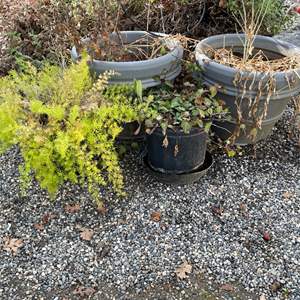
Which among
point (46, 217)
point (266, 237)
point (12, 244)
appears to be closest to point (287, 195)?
point (266, 237)

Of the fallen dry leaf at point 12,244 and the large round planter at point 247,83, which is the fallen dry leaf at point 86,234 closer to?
the fallen dry leaf at point 12,244

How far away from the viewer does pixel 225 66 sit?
119 inches

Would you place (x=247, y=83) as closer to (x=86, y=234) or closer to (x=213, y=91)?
(x=213, y=91)

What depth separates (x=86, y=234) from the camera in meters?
2.79

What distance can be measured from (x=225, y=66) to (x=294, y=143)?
1.06 meters

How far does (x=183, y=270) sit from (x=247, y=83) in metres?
1.37

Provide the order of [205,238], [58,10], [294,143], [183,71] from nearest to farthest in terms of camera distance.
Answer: [205,238] → [183,71] → [294,143] → [58,10]

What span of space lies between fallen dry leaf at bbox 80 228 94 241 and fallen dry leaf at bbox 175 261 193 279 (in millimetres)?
620

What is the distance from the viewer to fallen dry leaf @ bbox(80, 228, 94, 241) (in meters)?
2.77

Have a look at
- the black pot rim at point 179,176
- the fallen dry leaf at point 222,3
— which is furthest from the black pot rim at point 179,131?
the fallen dry leaf at point 222,3

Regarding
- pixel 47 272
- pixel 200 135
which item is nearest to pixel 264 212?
pixel 200 135

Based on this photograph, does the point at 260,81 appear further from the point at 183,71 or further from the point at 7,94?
the point at 7,94

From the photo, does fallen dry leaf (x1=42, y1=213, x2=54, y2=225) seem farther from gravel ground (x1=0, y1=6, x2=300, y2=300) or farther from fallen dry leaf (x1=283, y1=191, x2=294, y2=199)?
fallen dry leaf (x1=283, y1=191, x2=294, y2=199)

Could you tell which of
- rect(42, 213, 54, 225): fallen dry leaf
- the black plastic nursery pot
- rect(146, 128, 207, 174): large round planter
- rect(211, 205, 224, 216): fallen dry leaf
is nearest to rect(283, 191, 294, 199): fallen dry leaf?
rect(211, 205, 224, 216): fallen dry leaf
